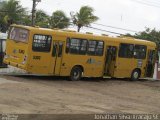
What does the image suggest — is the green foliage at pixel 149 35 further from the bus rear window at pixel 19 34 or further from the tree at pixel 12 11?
the bus rear window at pixel 19 34

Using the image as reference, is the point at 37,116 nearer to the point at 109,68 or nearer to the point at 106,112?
the point at 106,112

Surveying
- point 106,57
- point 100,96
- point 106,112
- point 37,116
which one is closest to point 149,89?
point 106,57

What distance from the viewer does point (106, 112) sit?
50.0 feet

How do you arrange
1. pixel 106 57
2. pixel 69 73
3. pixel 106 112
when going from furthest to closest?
1. pixel 106 57
2. pixel 69 73
3. pixel 106 112

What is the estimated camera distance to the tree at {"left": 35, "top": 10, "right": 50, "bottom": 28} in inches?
2299

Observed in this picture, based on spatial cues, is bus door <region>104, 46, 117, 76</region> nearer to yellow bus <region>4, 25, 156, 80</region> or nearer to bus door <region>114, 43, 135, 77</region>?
yellow bus <region>4, 25, 156, 80</region>

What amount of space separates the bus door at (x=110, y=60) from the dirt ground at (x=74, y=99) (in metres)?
2.65

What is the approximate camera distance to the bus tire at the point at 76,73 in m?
27.0

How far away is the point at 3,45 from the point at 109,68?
21.3ft

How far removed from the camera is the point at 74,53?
26.7 metres

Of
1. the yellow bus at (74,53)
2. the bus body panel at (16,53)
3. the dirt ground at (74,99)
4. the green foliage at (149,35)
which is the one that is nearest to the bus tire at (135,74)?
the yellow bus at (74,53)

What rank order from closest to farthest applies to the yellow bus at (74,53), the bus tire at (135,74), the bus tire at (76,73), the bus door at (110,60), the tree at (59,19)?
A: the yellow bus at (74,53)
the bus tire at (76,73)
the bus door at (110,60)
the bus tire at (135,74)
the tree at (59,19)

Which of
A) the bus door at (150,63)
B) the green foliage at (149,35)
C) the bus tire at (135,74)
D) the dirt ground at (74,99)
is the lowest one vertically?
the dirt ground at (74,99)

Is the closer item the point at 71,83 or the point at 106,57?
the point at 71,83
